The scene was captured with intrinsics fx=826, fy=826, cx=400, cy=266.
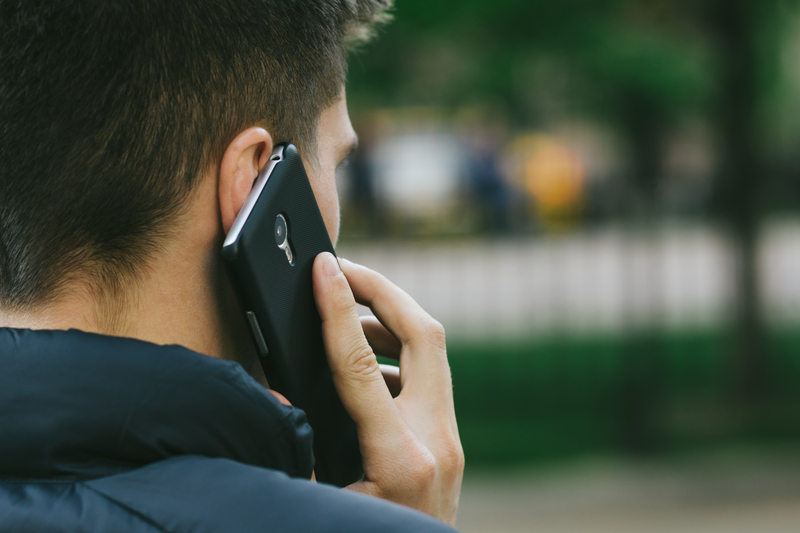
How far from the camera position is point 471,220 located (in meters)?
11.2

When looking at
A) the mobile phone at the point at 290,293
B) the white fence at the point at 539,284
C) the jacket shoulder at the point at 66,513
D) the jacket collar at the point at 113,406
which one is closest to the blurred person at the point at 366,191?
the white fence at the point at 539,284

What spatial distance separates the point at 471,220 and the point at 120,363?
33.7ft

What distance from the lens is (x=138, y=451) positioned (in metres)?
1.07

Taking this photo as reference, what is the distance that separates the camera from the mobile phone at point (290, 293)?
4.37ft

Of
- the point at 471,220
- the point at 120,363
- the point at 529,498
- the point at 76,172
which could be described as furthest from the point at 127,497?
the point at 471,220

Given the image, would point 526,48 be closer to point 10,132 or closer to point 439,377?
point 439,377

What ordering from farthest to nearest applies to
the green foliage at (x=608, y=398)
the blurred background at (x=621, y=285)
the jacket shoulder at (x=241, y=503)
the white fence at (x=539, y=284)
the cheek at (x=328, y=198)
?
the white fence at (x=539, y=284)
the green foliage at (x=608, y=398)
the blurred background at (x=621, y=285)
the cheek at (x=328, y=198)
the jacket shoulder at (x=241, y=503)

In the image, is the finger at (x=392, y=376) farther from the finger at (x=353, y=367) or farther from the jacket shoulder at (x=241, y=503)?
the jacket shoulder at (x=241, y=503)

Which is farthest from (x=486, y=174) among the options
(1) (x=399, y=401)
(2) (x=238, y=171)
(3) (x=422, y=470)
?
(2) (x=238, y=171)

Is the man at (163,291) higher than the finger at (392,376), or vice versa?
the man at (163,291)

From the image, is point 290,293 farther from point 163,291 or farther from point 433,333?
point 433,333

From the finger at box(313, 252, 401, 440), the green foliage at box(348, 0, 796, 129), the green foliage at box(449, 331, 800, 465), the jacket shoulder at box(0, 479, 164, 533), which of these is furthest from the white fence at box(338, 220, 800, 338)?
the jacket shoulder at box(0, 479, 164, 533)

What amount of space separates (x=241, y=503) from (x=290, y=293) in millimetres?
487

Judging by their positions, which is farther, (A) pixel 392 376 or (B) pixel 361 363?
(A) pixel 392 376
